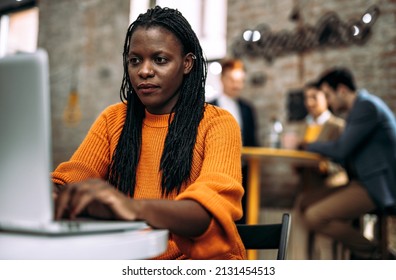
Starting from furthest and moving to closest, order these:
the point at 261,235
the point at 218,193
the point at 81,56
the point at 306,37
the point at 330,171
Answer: the point at 81,56, the point at 306,37, the point at 330,171, the point at 261,235, the point at 218,193

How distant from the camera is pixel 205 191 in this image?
2.39 ft

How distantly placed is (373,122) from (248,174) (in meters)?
1.13

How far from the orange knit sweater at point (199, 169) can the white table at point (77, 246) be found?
0.15 meters

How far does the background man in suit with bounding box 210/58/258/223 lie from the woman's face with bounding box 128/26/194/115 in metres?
2.46

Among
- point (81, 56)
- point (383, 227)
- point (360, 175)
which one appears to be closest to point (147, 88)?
point (360, 175)

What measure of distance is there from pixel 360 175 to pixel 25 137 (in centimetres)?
237

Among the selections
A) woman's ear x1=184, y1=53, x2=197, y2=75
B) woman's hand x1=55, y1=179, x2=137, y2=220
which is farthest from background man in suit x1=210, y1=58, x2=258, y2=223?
woman's hand x1=55, y1=179, x2=137, y2=220

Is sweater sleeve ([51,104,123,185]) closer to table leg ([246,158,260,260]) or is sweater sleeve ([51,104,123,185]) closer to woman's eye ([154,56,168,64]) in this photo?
woman's eye ([154,56,168,64])

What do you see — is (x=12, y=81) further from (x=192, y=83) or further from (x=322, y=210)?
(x=322, y=210)

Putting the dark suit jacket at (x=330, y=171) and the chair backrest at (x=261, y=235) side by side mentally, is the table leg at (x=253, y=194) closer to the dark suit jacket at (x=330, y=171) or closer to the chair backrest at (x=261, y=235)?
the dark suit jacket at (x=330, y=171)

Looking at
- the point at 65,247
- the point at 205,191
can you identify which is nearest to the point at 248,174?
the point at 205,191

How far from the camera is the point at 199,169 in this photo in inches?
38.5

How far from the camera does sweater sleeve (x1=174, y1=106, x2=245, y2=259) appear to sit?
28.4 inches

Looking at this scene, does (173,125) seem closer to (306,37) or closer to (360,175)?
(360,175)
